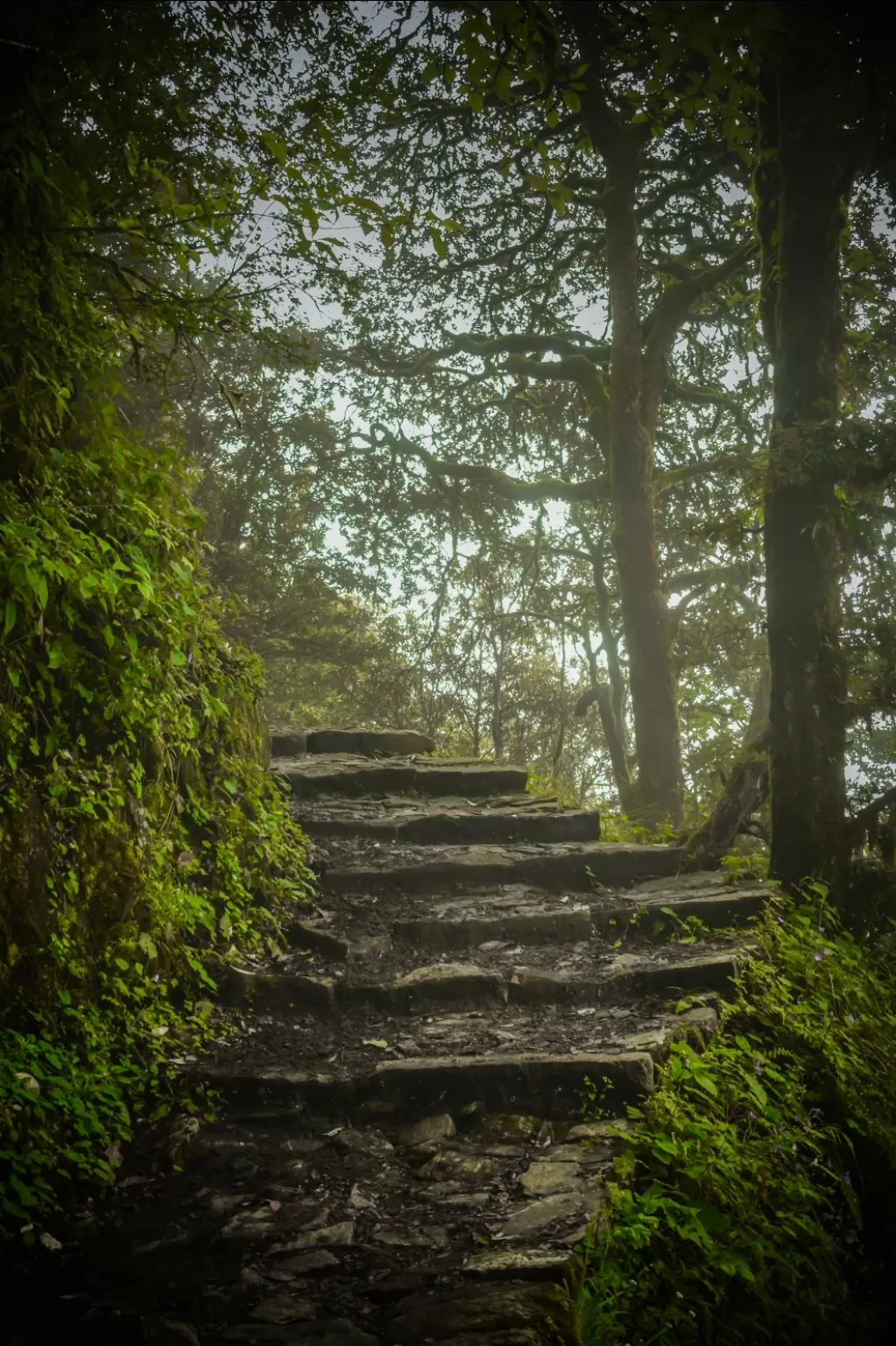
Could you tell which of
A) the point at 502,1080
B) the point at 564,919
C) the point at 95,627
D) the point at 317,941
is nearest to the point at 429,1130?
the point at 502,1080

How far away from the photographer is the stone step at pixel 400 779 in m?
7.77

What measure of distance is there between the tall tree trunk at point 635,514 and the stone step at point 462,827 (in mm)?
3618

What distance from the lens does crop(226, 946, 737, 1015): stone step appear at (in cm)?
434

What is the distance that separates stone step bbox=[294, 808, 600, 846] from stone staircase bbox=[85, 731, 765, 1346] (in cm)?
2

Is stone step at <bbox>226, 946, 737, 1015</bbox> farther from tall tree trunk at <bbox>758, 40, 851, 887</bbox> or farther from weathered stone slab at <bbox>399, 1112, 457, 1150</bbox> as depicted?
tall tree trunk at <bbox>758, 40, 851, 887</bbox>

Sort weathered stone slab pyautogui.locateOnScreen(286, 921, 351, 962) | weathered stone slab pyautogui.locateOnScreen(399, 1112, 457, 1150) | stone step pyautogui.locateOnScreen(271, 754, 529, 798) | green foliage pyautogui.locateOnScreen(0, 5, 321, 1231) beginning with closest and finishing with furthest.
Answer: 1. green foliage pyautogui.locateOnScreen(0, 5, 321, 1231)
2. weathered stone slab pyautogui.locateOnScreen(399, 1112, 457, 1150)
3. weathered stone slab pyautogui.locateOnScreen(286, 921, 351, 962)
4. stone step pyautogui.locateOnScreen(271, 754, 529, 798)

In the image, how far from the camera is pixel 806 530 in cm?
511

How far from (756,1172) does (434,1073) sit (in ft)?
4.30

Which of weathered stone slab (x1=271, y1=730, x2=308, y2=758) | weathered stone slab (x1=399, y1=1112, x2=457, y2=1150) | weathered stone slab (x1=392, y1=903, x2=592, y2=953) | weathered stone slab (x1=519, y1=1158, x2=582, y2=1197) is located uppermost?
weathered stone slab (x1=271, y1=730, x2=308, y2=758)

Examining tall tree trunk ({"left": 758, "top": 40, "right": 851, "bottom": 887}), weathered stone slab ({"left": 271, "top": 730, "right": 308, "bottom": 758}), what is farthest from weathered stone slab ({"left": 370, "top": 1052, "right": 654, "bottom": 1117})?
weathered stone slab ({"left": 271, "top": 730, "right": 308, "bottom": 758})

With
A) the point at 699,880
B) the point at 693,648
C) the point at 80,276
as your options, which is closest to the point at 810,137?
the point at 80,276

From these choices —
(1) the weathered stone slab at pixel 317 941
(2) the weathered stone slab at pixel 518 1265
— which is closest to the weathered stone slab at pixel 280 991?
(1) the weathered stone slab at pixel 317 941

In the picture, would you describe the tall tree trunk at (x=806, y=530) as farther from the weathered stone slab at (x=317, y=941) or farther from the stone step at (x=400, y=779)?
the stone step at (x=400, y=779)

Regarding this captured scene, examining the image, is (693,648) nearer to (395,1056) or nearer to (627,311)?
(627,311)
